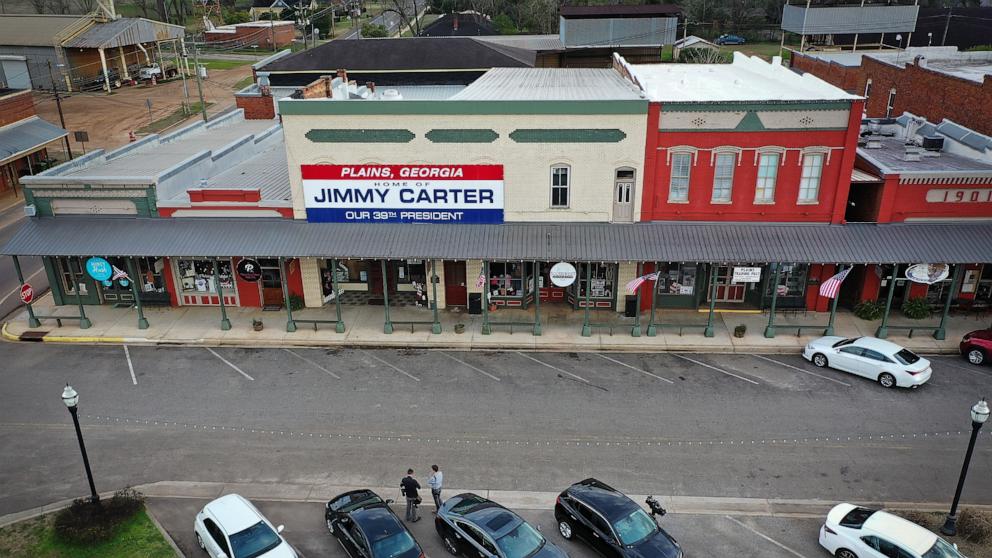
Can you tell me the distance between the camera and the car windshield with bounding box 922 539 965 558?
52.7ft

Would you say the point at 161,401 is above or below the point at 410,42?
below

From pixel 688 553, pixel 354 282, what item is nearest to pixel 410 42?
pixel 354 282

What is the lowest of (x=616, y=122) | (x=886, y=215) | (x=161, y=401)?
(x=161, y=401)

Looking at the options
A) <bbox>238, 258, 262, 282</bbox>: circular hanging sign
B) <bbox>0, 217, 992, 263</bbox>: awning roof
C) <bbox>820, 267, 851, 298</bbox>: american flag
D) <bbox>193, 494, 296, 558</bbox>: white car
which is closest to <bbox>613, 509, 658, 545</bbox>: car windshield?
<bbox>193, 494, 296, 558</bbox>: white car

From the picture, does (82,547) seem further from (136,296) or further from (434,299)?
(434,299)

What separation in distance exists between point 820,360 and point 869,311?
196 inches

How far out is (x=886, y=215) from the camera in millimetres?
28797

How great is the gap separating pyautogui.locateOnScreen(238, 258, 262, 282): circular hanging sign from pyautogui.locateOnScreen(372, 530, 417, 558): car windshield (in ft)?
52.3

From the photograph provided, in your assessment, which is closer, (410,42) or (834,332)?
(834,332)

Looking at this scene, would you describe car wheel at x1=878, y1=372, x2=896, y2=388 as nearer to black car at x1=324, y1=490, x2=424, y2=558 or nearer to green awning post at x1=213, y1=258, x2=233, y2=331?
black car at x1=324, y1=490, x2=424, y2=558

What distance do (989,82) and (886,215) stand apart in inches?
427

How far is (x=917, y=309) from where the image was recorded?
96.7 feet

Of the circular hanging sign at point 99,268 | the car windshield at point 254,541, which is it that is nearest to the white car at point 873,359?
the car windshield at point 254,541

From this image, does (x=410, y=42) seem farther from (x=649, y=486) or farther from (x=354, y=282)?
(x=649, y=486)
